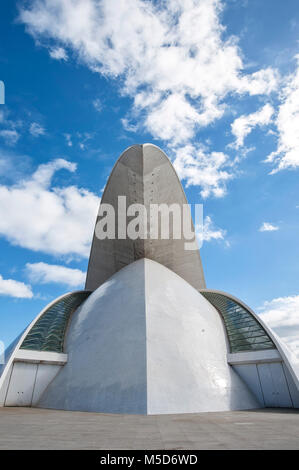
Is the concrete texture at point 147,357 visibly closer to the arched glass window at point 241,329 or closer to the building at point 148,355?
the building at point 148,355

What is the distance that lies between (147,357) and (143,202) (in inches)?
489

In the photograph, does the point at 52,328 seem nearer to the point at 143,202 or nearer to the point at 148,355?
the point at 148,355

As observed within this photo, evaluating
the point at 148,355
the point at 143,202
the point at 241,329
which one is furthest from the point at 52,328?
the point at 241,329

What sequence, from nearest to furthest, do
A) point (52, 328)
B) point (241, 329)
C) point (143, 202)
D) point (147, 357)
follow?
point (147, 357) → point (241, 329) → point (52, 328) → point (143, 202)

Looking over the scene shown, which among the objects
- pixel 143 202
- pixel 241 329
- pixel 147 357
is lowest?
pixel 147 357

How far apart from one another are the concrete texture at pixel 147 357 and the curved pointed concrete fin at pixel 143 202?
534 centimetres

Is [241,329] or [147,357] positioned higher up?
[241,329]

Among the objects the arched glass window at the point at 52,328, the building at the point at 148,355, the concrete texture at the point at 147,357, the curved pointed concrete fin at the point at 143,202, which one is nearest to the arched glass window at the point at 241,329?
the building at the point at 148,355

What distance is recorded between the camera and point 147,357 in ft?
37.9

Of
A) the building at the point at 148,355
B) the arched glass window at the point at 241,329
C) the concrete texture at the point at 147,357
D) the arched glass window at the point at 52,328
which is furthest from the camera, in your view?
the arched glass window at the point at 52,328

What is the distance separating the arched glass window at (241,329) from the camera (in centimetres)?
1500

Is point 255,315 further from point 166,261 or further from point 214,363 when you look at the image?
point 166,261

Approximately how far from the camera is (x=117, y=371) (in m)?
11.7
